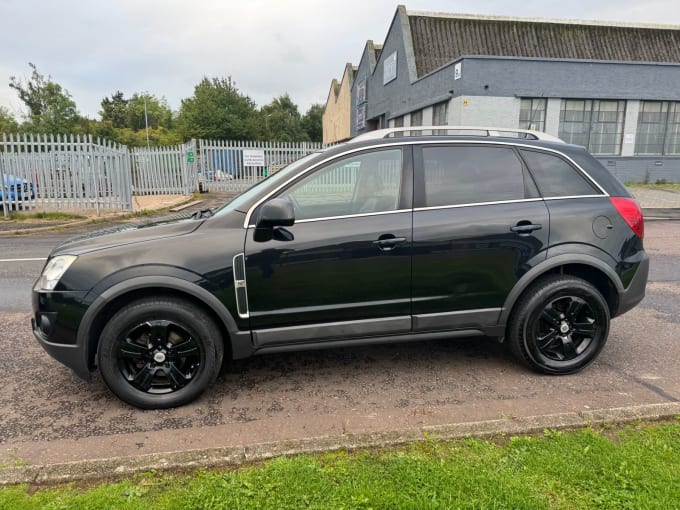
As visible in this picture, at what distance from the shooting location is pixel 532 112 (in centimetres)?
2003

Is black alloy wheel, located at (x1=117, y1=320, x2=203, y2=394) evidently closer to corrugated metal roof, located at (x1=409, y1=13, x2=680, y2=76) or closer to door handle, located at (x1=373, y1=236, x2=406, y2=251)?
door handle, located at (x1=373, y1=236, x2=406, y2=251)

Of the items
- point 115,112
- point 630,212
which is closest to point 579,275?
point 630,212

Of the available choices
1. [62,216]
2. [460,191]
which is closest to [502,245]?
[460,191]

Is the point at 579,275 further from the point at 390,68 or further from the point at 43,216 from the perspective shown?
the point at 390,68

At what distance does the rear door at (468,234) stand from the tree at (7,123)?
183 ft

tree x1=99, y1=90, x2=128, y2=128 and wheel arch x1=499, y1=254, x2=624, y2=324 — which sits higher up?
tree x1=99, y1=90, x2=128, y2=128

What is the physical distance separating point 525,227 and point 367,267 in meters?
1.20

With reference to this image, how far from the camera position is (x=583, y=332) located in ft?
11.9

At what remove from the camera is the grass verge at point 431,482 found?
7.26 ft

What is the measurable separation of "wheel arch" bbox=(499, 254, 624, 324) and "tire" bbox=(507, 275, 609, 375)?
0.08m

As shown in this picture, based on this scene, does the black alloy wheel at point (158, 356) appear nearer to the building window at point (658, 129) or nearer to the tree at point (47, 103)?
the building window at point (658, 129)

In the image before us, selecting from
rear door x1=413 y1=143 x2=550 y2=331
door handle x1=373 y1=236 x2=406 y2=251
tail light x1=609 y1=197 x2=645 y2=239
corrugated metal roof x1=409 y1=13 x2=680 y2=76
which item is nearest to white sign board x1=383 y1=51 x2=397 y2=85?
corrugated metal roof x1=409 y1=13 x2=680 y2=76

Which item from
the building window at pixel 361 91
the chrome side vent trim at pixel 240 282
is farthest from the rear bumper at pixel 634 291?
the building window at pixel 361 91

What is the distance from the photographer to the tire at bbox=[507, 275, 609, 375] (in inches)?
140
